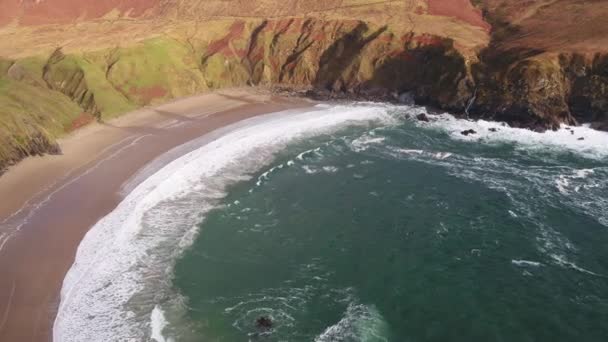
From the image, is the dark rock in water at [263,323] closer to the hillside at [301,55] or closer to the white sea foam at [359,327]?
the white sea foam at [359,327]

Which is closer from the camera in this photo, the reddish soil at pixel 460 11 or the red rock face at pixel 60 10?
the reddish soil at pixel 460 11

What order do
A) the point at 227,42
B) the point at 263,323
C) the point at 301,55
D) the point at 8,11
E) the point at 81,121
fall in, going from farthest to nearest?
the point at 8,11 < the point at 227,42 < the point at 301,55 < the point at 81,121 < the point at 263,323

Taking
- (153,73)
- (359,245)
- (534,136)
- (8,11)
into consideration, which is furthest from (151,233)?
(8,11)

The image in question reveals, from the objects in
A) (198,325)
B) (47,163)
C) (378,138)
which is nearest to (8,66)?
(47,163)

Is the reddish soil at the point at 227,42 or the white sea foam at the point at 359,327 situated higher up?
the reddish soil at the point at 227,42

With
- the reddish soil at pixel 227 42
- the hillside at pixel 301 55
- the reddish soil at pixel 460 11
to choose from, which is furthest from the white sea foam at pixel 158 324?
the reddish soil at pixel 460 11

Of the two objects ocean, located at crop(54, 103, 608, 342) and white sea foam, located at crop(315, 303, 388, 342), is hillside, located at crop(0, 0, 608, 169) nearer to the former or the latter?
ocean, located at crop(54, 103, 608, 342)

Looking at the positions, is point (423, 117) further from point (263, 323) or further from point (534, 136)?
point (263, 323)
